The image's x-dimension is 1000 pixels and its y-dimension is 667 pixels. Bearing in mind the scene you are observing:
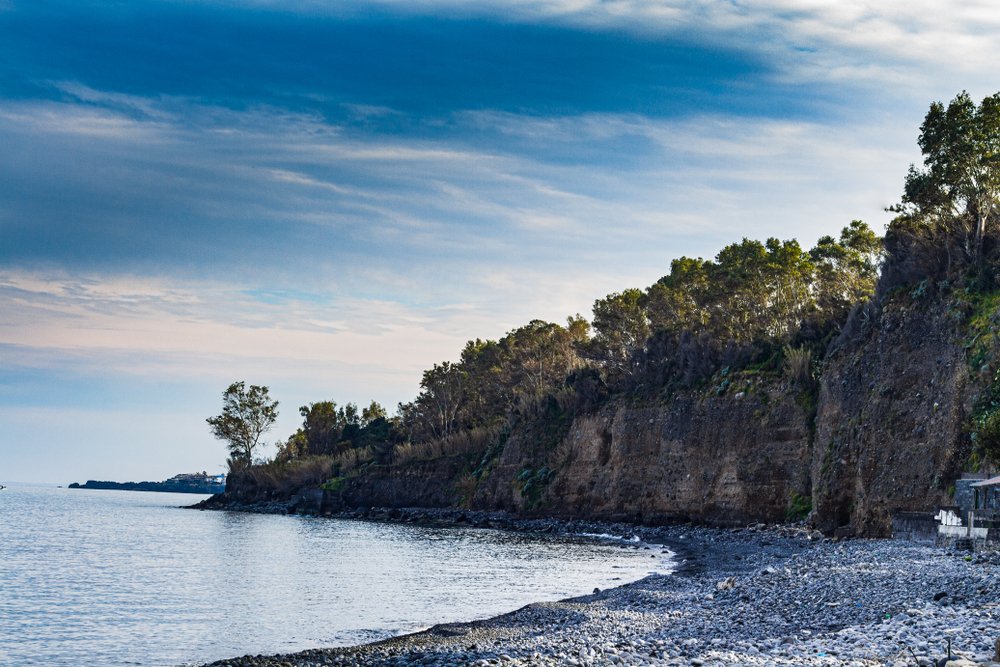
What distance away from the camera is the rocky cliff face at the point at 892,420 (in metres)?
37.3

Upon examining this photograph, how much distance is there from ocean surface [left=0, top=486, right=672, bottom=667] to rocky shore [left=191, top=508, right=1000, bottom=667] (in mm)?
3085

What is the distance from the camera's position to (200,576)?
122 feet

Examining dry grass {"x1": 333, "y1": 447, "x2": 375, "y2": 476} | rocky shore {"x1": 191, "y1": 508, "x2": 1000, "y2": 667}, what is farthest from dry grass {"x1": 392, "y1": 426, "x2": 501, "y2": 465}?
rocky shore {"x1": 191, "y1": 508, "x2": 1000, "y2": 667}

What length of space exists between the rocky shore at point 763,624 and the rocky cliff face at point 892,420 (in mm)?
7714

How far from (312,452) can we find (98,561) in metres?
102

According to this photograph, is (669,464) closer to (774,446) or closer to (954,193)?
(774,446)

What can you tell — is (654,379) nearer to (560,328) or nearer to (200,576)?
(560,328)

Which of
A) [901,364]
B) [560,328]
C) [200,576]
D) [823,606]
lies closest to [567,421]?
[560,328]

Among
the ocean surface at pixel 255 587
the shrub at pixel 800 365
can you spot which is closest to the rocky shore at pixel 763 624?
the ocean surface at pixel 255 587

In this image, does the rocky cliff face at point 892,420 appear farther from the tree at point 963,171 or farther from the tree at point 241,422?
the tree at point 241,422

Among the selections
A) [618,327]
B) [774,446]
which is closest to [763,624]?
[774,446]

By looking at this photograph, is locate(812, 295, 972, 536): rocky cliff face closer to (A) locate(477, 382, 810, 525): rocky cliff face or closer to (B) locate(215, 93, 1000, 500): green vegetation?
(B) locate(215, 93, 1000, 500): green vegetation

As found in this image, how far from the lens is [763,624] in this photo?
17.4 metres

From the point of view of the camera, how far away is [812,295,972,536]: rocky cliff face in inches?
1470
